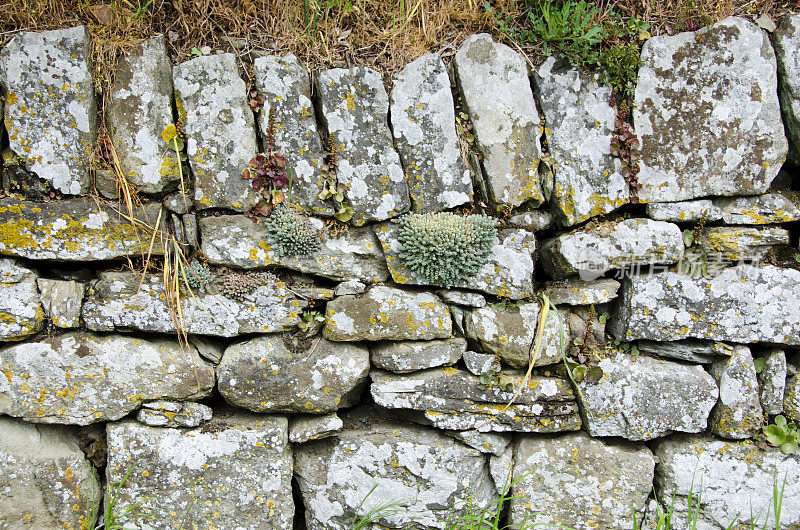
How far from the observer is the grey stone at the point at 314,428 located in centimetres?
Answer: 367

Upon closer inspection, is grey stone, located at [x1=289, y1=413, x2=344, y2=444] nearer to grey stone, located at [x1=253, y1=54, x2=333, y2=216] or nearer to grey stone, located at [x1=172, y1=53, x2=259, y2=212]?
grey stone, located at [x1=253, y1=54, x2=333, y2=216]

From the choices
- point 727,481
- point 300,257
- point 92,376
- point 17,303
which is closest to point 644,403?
point 727,481

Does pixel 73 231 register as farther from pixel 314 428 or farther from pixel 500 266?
pixel 500 266

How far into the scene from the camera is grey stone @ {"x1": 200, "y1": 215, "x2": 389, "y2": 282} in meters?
3.51

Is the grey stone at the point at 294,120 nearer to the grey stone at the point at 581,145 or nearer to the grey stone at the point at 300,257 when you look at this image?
the grey stone at the point at 300,257

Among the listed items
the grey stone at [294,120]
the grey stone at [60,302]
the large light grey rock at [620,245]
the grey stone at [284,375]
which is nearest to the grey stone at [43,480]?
the grey stone at [60,302]

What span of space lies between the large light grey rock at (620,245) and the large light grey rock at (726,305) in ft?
0.64

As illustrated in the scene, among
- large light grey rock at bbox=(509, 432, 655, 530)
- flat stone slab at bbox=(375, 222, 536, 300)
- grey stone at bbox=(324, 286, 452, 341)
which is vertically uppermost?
flat stone slab at bbox=(375, 222, 536, 300)

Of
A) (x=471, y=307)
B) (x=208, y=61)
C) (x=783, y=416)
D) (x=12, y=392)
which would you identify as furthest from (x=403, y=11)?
(x=783, y=416)

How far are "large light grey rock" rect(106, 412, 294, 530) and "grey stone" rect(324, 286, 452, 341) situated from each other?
2.91 ft

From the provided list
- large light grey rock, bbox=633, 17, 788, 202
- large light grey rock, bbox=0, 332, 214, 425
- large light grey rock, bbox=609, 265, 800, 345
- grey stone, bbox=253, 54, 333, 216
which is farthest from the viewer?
large light grey rock, bbox=609, 265, 800, 345

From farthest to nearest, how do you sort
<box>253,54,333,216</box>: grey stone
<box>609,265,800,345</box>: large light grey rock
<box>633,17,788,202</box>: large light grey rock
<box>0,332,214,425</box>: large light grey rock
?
1. <box>609,265,800,345</box>: large light grey rock
2. <box>633,17,788,202</box>: large light grey rock
3. <box>253,54,333,216</box>: grey stone
4. <box>0,332,214,425</box>: large light grey rock

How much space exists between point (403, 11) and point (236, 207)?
6.29ft

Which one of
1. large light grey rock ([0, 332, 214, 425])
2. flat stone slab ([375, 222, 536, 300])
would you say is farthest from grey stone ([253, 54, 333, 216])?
large light grey rock ([0, 332, 214, 425])
